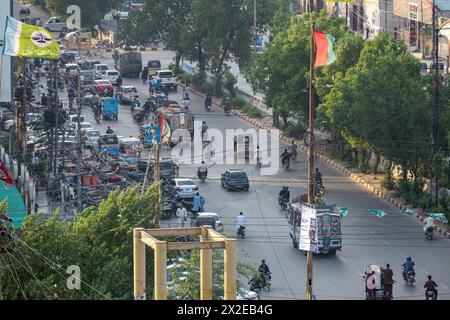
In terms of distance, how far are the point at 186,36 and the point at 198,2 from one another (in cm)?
261

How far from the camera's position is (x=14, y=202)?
42188mm

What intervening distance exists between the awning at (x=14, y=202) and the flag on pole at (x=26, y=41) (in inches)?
325

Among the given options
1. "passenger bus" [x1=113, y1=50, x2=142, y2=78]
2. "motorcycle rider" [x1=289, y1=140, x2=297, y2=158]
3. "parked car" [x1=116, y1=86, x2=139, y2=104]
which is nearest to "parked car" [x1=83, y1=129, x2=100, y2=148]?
"motorcycle rider" [x1=289, y1=140, x2=297, y2=158]

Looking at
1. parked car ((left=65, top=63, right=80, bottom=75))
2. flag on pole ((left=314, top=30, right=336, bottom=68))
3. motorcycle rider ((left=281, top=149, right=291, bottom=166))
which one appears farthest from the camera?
parked car ((left=65, top=63, right=80, bottom=75))

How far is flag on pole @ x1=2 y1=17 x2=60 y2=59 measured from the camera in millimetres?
51031

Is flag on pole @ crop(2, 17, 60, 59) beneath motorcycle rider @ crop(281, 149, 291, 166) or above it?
above

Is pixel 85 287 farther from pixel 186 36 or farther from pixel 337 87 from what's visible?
pixel 186 36

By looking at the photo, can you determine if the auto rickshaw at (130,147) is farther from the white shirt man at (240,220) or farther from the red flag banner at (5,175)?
the red flag banner at (5,175)

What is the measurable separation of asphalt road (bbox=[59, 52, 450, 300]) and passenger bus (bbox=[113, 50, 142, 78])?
84.8 ft

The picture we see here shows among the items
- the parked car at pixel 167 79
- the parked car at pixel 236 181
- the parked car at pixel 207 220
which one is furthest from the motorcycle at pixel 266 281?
the parked car at pixel 167 79

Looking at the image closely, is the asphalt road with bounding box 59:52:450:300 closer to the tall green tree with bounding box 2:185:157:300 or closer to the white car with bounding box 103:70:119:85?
the tall green tree with bounding box 2:185:157:300

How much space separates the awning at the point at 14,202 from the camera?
134 ft

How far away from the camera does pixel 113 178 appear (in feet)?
168

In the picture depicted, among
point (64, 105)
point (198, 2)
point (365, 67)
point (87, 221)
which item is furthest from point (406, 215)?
point (198, 2)
